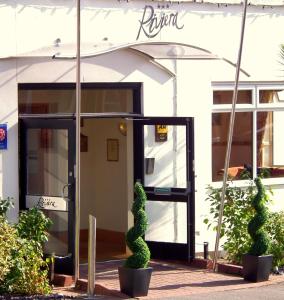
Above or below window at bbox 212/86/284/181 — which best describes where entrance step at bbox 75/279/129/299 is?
below

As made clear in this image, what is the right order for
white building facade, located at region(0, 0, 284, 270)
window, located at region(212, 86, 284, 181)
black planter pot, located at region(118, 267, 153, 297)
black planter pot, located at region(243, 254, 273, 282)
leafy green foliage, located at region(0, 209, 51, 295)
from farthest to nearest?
1. window, located at region(212, 86, 284, 181)
2. white building facade, located at region(0, 0, 284, 270)
3. black planter pot, located at region(243, 254, 273, 282)
4. black planter pot, located at region(118, 267, 153, 297)
5. leafy green foliage, located at region(0, 209, 51, 295)

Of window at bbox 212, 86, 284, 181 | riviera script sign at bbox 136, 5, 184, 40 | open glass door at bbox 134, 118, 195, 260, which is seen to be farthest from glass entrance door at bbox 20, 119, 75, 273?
window at bbox 212, 86, 284, 181

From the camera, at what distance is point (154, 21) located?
14727 millimetres

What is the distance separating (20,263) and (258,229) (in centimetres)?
336

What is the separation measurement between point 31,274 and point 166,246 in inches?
133

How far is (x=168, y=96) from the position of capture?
48.5ft

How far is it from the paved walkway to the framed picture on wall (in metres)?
2.92

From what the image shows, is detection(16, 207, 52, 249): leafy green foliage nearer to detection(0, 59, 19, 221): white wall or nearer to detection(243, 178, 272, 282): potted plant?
detection(0, 59, 19, 221): white wall

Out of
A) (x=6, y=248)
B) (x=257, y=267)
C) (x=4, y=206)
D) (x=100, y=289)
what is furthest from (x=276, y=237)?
(x=6, y=248)

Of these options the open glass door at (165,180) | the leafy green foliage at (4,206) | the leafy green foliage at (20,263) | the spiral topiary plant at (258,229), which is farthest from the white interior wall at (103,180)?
the leafy green foliage at (20,263)

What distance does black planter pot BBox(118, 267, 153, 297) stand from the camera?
38.3 feet

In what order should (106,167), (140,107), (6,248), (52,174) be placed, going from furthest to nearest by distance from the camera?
1. (106,167)
2. (140,107)
3. (52,174)
4. (6,248)

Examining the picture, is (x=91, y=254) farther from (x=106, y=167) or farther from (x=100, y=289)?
(x=106, y=167)

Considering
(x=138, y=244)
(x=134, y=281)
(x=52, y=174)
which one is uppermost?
(x=52, y=174)
